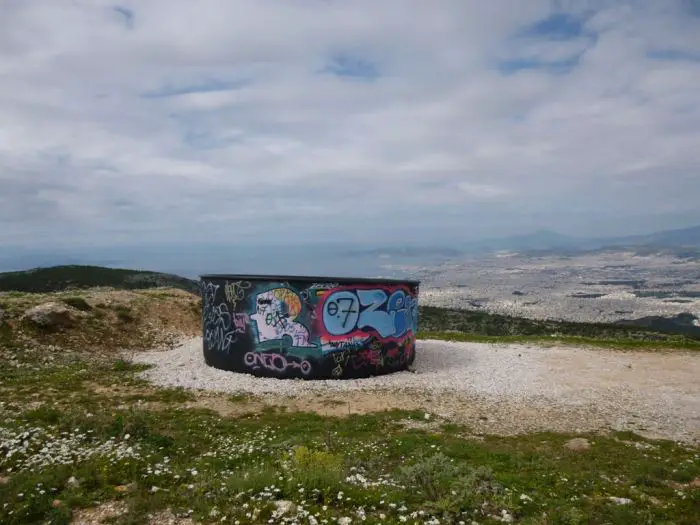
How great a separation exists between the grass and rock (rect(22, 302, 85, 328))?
9237mm

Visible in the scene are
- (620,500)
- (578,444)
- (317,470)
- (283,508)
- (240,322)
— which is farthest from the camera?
(240,322)

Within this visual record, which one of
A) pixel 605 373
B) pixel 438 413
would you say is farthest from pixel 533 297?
pixel 438 413

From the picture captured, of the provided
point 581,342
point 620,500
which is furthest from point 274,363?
point 581,342

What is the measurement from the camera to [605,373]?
20.0 metres

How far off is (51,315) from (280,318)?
38.6ft

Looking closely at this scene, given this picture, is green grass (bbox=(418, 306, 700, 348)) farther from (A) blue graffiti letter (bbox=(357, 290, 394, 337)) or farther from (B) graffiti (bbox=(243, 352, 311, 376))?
(B) graffiti (bbox=(243, 352, 311, 376))

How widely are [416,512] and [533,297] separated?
343 feet

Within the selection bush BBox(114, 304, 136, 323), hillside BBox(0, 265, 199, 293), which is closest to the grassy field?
bush BBox(114, 304, 136, 323)

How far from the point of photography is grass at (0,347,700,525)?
25.4ft

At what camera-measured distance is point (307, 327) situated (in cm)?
1816

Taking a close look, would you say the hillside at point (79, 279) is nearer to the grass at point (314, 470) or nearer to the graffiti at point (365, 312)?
the graffiti at point (365, 312)

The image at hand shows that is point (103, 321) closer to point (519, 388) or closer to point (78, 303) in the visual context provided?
point (78, 303)

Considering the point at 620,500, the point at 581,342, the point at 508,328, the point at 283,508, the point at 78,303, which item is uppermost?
the point at 78,303

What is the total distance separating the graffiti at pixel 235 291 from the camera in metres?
19.0
